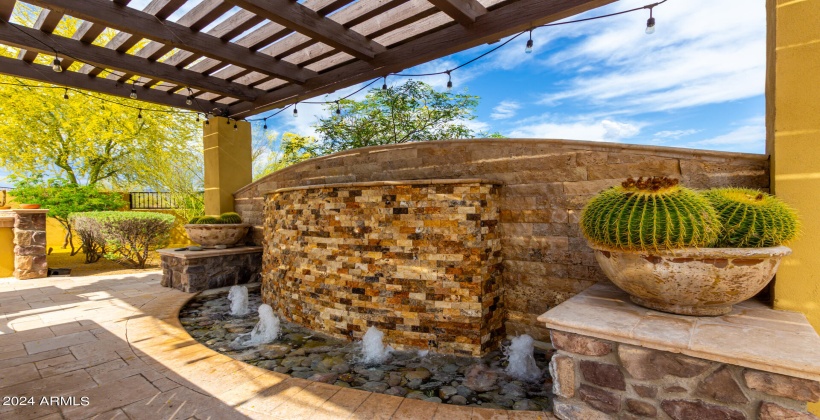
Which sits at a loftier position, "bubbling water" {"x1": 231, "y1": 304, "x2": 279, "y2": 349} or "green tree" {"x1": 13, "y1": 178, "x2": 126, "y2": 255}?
"green tree" {"x1": 13, "y1": 178, "x2": 126, "y2": 255}

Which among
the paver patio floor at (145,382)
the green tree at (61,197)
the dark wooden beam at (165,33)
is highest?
the dark wooden beam at (165,33)

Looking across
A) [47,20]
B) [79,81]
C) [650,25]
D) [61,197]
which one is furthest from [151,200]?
[650,25]

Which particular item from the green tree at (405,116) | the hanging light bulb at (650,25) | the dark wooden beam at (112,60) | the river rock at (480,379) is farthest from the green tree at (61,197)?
the hanging light bulb at (650,25)

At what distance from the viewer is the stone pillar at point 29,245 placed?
6.06 m

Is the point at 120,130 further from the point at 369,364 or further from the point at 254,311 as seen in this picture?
the point at 369,364

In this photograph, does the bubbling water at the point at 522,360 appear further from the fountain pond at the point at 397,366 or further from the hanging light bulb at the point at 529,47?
the hanging light bulb at the point at 529,47

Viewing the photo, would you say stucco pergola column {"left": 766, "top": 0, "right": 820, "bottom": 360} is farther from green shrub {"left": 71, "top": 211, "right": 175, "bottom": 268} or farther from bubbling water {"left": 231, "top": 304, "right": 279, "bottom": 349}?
green shrub {"left": 71, "top": 211, "right": 175, "bottom": 268}

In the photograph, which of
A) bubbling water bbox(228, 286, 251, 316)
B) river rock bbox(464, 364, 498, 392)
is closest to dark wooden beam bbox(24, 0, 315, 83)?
bubbling water bbox(228, 286, 251, 316)

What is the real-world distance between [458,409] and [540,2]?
11.0 feet

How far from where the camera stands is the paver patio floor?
201 centimetres

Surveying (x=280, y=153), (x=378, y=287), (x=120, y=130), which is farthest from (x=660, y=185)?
(x=280, y=153)

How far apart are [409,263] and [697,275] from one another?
1.98 metres

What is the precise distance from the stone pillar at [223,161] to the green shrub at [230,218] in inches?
25.7

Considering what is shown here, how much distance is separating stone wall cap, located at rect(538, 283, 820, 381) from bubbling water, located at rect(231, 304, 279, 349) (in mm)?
2660
